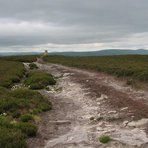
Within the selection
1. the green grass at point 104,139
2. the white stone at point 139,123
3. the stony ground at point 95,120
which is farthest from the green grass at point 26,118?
the green grass at point 104,139

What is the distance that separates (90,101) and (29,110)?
5038mm

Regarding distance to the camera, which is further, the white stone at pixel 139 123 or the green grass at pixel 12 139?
the white stone at pixel 139 123

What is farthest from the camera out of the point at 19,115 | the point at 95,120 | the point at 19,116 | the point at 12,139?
the point at 19,115

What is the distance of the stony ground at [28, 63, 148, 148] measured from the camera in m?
13.5

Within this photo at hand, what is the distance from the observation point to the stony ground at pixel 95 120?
532 inches

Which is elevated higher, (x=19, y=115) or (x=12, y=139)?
(x=12, y=139)

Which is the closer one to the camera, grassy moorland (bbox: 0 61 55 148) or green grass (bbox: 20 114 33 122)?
grassy moorland (bbox: 0 61 55 148)

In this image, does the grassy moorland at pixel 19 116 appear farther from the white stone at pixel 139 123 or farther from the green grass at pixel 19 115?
the white stone at pixel 139 123

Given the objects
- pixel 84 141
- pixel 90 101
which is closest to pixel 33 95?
pixel 90 101

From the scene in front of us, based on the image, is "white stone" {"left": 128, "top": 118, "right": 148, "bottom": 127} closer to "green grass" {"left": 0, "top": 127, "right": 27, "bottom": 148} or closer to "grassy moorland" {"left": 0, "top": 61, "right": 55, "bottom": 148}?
"grassy moorland" {"left": 0, "top": 61, "right": 55, "bottom": 148}

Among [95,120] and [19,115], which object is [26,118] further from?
[95,120]

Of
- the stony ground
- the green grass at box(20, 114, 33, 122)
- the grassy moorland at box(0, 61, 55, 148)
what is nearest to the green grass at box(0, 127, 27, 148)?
the grassy moorland at box(0, 61, 55, 148)

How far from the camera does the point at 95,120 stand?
17422 mm

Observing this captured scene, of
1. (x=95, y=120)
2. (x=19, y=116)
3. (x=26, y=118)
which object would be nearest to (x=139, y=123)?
(x=95, y=120)
